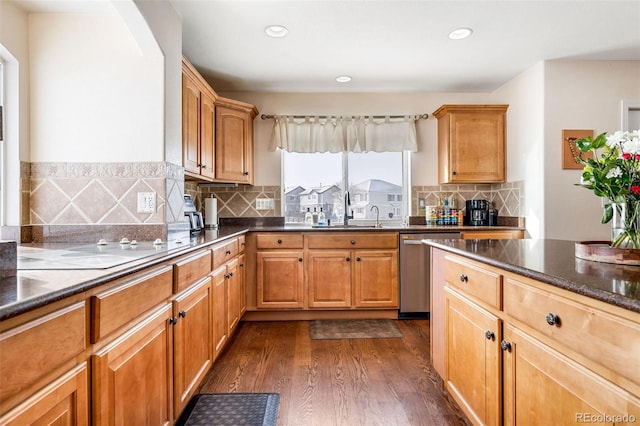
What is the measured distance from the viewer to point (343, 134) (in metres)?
3.97

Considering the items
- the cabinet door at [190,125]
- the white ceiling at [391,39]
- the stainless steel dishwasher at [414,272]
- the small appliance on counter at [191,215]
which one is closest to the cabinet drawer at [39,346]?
the cabinet door at [190,125]

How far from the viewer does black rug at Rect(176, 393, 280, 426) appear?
176cm

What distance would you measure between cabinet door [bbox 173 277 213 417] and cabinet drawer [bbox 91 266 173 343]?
0.18 metres

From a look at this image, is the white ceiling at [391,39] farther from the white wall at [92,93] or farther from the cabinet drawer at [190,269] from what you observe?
the cabinet drawer at [190,269]

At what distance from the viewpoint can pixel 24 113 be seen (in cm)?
199

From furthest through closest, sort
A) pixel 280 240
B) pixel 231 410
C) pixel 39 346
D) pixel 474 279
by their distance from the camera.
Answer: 1. pixel 280 240
2. pixel 231 410
3. pixel 474 279
4. pixel 39 346

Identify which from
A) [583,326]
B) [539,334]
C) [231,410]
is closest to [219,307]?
[231,410]

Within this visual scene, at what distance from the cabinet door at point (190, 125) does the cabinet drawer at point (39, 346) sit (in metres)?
Answer: 1.73

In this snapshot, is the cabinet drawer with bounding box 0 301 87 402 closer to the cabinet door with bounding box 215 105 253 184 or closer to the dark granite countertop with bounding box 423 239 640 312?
the dark granite countertop with bounding box 423 239 640 312

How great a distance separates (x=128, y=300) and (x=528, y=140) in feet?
11.7

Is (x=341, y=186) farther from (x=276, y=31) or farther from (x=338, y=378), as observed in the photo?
(x=338, y=378)

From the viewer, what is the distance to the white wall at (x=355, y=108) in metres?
3.94

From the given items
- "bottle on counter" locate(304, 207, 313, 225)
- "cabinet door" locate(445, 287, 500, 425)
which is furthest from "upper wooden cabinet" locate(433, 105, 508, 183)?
"cabinet door" locate(445, 287, 500, 425)

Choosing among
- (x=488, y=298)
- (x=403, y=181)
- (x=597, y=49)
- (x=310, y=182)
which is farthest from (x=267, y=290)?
(x=597, y=49)
